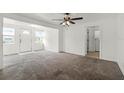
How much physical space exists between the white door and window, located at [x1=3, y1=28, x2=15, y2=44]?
0.76 m

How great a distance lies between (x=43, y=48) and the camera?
10.6 metres

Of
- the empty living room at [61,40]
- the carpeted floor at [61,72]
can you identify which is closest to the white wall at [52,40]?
the empty living room at [61,40]

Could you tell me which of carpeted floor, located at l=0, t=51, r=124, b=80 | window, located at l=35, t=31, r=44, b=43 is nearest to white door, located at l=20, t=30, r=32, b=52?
window, located at l=35, t=31, r=44, b=43

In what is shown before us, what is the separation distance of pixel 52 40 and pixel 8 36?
3.55 meters

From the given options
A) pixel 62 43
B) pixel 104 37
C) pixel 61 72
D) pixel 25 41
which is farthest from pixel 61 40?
pixel 61 72

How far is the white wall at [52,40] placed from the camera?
8.80 m

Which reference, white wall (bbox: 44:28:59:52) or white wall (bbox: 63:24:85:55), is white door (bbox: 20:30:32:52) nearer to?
white wall (bbox: 44:28:59:52)

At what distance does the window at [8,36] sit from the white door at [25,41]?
2.49 ft

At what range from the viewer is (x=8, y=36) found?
7297mm

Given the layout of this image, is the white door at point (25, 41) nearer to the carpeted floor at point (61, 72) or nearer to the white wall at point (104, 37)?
the white wall at point (104, 37)

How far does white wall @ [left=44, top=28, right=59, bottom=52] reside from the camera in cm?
880
